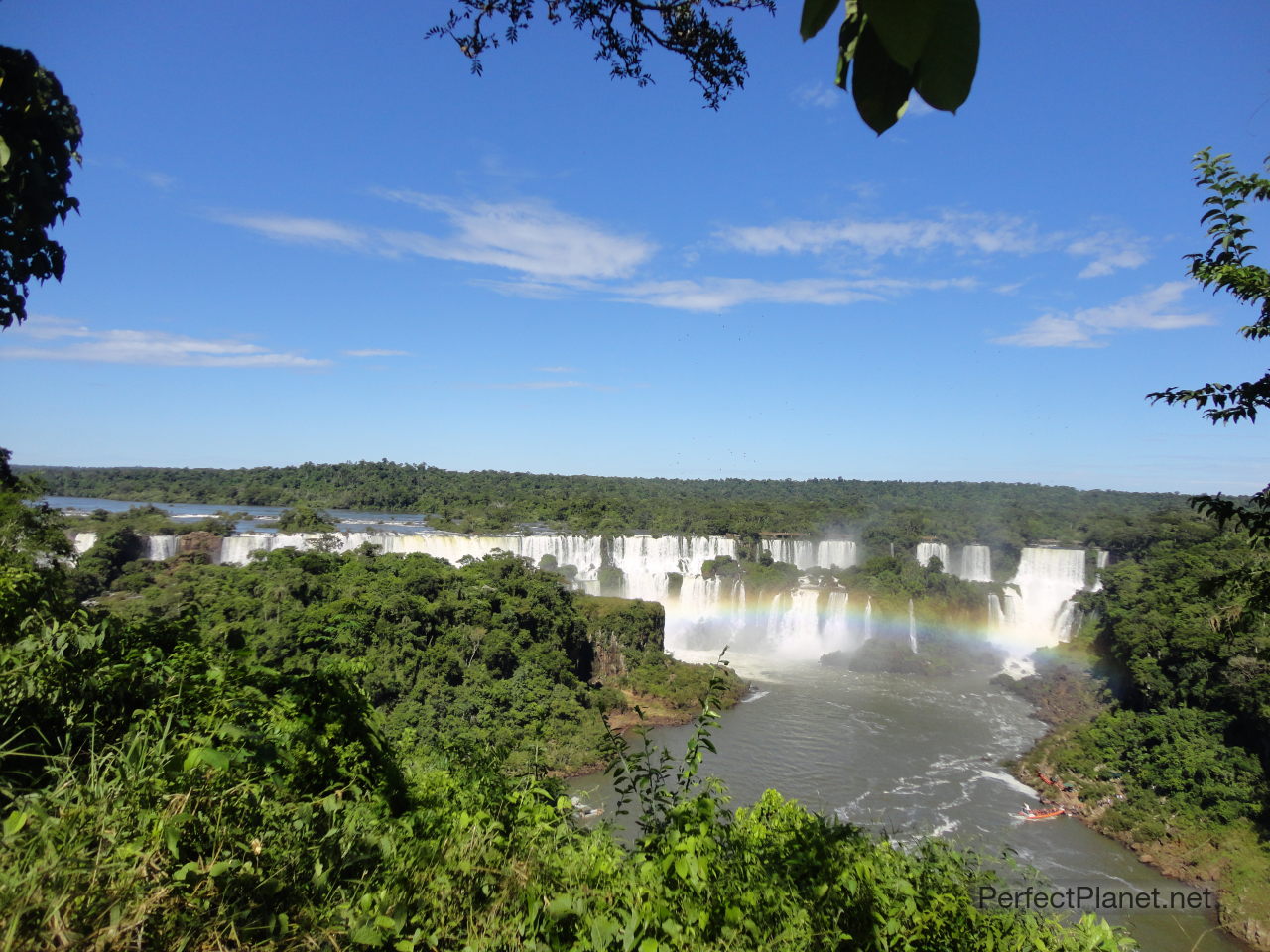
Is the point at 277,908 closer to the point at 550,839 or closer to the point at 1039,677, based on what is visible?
the point at 550,839

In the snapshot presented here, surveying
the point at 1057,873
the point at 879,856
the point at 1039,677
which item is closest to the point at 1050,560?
the point at 1039,677

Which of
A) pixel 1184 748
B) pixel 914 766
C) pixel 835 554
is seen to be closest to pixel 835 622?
pixel 835 554

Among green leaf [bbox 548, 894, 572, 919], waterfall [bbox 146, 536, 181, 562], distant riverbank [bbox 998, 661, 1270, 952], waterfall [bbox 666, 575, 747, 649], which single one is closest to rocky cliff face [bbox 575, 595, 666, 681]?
waterfall [bbox 666, 575, 747, 649]

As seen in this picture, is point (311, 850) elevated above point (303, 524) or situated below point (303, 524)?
above

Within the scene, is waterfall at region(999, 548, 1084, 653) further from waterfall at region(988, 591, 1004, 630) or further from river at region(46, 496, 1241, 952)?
river at region(46, 496, 1241, 952)

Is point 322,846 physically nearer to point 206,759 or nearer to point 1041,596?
point 206,759

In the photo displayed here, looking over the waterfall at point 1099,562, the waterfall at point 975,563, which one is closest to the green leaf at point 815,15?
the waterfall at point 1099,562
